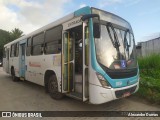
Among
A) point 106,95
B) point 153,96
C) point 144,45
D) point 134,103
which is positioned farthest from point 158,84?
point 144,45

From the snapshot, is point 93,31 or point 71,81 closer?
point 93,31

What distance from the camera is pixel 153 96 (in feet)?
20.8

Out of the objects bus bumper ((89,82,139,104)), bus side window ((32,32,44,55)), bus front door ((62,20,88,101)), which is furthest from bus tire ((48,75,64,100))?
bus bumper ((89,82,139,104))

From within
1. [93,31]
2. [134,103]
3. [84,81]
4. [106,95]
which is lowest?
[134,103]

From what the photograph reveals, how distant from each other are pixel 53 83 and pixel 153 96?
11.6 ft

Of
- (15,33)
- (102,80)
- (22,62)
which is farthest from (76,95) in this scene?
(15,33)

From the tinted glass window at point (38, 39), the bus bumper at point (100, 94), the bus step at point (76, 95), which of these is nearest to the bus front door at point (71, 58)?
the bus step at point (76, 95)

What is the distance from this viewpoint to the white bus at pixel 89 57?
508 centimetres

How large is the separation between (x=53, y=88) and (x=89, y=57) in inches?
103

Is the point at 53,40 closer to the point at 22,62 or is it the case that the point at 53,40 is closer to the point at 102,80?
the point at 102,80

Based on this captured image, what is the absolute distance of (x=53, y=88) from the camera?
714cm

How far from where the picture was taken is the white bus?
16.7 ft

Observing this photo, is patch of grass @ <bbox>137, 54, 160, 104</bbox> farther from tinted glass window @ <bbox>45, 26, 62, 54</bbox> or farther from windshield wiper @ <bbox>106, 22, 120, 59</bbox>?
tinted glass window @ <bbox>45, 26, 62, 54</bbox>

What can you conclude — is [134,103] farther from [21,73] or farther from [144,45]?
[144,45]
